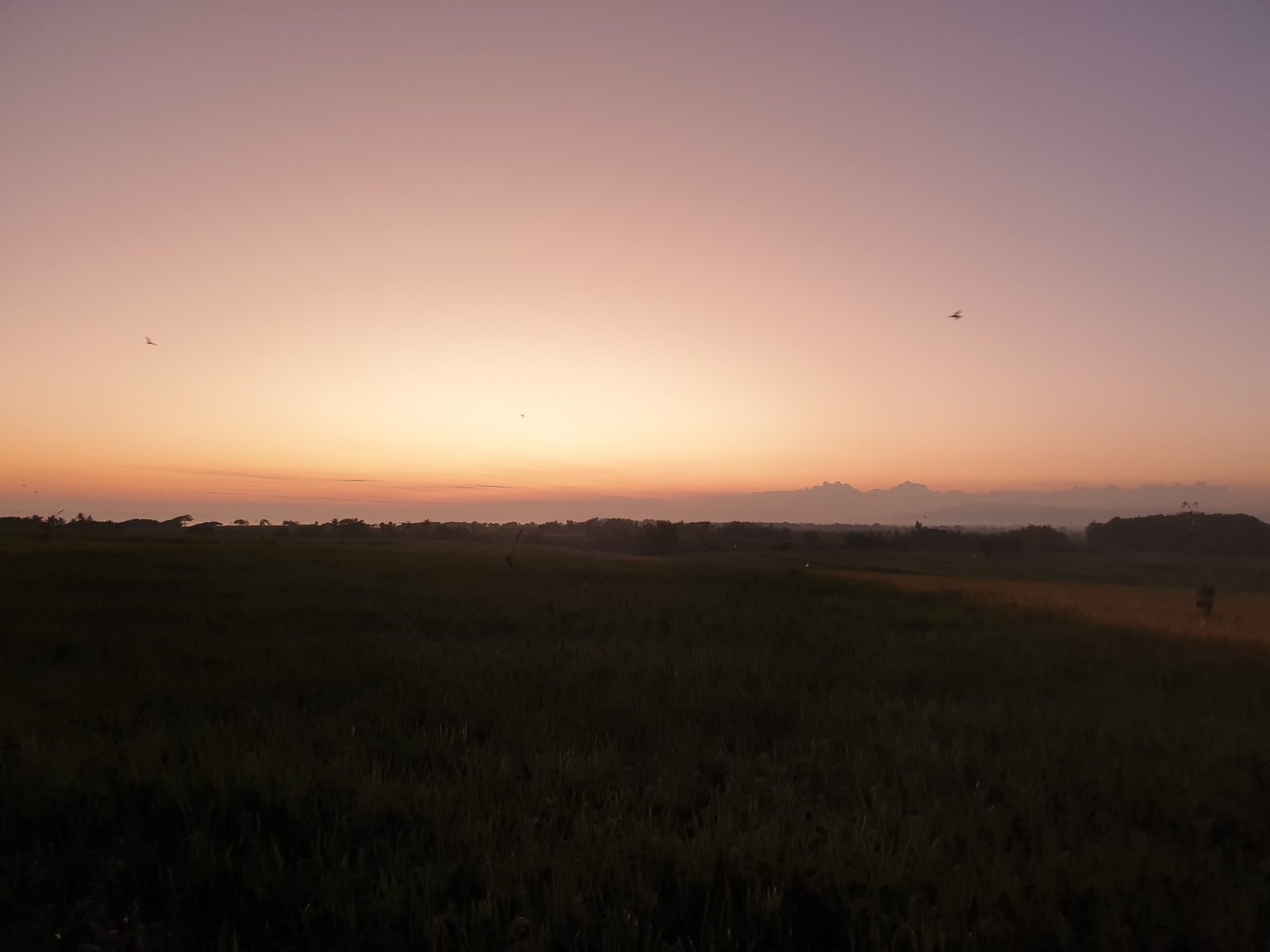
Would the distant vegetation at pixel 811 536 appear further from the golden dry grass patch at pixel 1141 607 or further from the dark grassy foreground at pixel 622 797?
the dark grassy foreground at pixel 622 797

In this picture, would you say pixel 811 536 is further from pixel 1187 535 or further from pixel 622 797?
pixel 622 797

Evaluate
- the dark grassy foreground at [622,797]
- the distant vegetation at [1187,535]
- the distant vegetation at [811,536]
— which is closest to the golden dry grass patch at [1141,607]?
the dark grassy foreground at [622,797]

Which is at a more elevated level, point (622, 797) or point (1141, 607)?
point (622, 797)

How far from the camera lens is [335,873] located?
3.89 metres

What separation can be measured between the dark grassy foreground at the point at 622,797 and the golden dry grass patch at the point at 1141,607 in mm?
5121

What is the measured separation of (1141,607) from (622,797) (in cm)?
2095

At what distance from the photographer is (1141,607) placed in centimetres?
1973

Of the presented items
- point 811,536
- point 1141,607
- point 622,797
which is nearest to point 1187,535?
point 811,536

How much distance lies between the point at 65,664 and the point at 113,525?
91620 mm

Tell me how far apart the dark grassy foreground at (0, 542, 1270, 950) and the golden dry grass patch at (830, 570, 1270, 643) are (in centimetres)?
512

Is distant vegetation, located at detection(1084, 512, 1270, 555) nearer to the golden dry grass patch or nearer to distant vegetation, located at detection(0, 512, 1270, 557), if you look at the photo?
distant vegetation, located at detection(0, 512, 1270, 557)

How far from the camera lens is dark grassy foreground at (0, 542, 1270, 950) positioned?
357 cm

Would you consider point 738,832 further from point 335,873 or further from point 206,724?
point 206,724

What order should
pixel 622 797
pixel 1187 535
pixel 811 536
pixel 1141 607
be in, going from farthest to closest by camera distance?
pixel 811 536 < pixel 1187 535 < pixel 1141 607 < pixel 622 797
